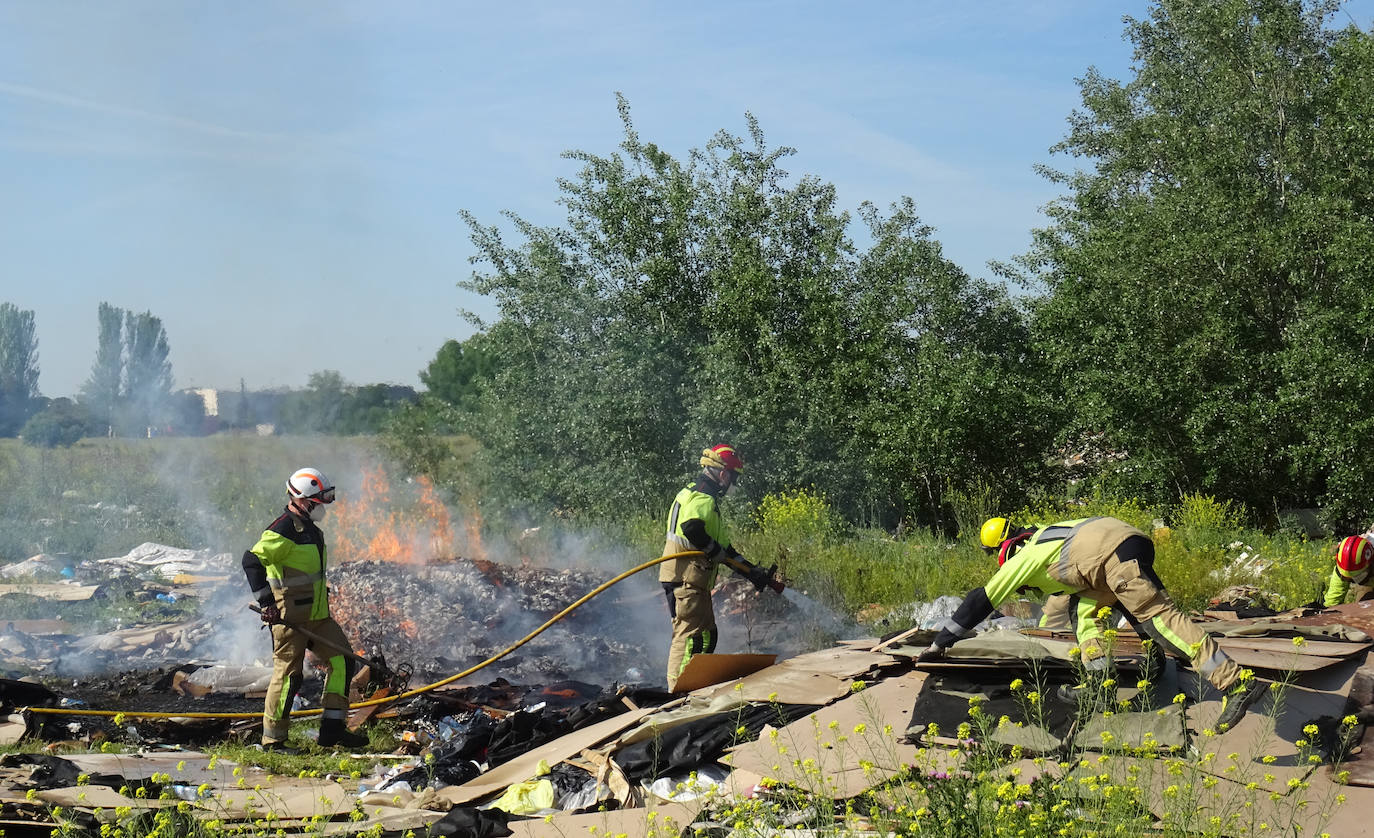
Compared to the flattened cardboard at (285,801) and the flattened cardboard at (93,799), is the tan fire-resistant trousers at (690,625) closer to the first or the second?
the flattened cardboard at (285,801)

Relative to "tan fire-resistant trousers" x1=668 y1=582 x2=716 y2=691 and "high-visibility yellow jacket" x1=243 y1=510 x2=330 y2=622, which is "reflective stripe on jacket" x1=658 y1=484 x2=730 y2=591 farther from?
"high-visibility yellow jacket" x1=243 y1=510 x2=330 y2=622

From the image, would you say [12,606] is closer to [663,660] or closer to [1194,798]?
[663,660]

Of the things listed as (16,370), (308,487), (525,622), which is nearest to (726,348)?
(525,622)

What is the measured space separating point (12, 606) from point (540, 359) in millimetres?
9182

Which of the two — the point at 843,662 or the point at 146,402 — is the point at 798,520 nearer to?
the point at 843,662

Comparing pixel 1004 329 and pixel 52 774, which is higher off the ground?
pixel 1004 329

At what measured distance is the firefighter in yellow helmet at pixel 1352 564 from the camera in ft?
29.3

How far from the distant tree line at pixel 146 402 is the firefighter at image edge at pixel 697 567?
15010mm

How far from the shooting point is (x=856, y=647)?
26.8 feet

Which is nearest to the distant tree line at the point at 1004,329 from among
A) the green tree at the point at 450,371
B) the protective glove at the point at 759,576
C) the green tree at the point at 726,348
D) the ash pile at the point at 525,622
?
the green tree at the point at 726,348

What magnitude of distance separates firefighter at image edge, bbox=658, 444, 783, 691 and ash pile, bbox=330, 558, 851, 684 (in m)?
1.72

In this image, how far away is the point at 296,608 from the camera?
25.5 ft

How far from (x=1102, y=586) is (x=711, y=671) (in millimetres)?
2572

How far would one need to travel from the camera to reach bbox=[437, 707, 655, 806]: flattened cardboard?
629 cm
